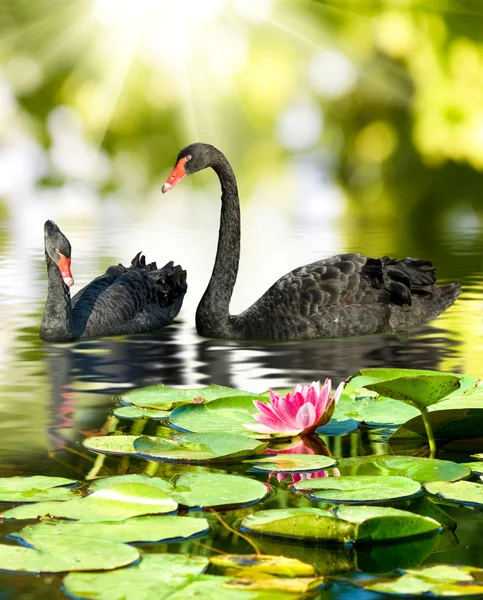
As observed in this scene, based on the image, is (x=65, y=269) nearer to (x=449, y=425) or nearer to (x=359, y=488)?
(x=449, y=425)

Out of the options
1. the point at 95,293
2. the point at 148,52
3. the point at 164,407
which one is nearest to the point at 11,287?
the point at 95,293

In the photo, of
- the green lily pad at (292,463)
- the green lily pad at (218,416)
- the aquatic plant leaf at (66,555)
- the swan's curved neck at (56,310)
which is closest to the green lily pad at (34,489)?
the aquatic plant leaf at (66,555)

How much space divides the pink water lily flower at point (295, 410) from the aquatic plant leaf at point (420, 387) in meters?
0.22

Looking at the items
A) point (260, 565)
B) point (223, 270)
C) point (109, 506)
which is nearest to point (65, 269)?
point (223, 270)

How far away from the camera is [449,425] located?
3125 millimetres

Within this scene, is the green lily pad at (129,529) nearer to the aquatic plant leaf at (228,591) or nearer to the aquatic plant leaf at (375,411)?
the aquatic plant leaf at (228,591)

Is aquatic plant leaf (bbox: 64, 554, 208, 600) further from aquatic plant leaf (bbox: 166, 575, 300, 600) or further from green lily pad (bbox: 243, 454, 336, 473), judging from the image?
green lily pad (bbox: 243, 454, 336, 473)

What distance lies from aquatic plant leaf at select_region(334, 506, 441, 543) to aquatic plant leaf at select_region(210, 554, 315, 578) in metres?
0.20

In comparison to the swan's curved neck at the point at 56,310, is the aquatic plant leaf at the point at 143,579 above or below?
below

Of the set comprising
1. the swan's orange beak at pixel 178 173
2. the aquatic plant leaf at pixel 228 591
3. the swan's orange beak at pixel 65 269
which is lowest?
the aquatic plant leaf at pixel 228 591

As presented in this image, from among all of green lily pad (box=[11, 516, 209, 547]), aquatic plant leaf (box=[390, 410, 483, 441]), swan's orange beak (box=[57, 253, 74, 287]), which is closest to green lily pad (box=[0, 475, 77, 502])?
green lily pad (box=[11, 516, 209, 547])

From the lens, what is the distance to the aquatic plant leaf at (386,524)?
88.6 inches

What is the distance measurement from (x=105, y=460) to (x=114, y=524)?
2.17ft

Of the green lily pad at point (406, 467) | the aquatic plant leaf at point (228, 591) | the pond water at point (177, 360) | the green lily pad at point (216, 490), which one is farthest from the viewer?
the pond water at point (177, 360)
